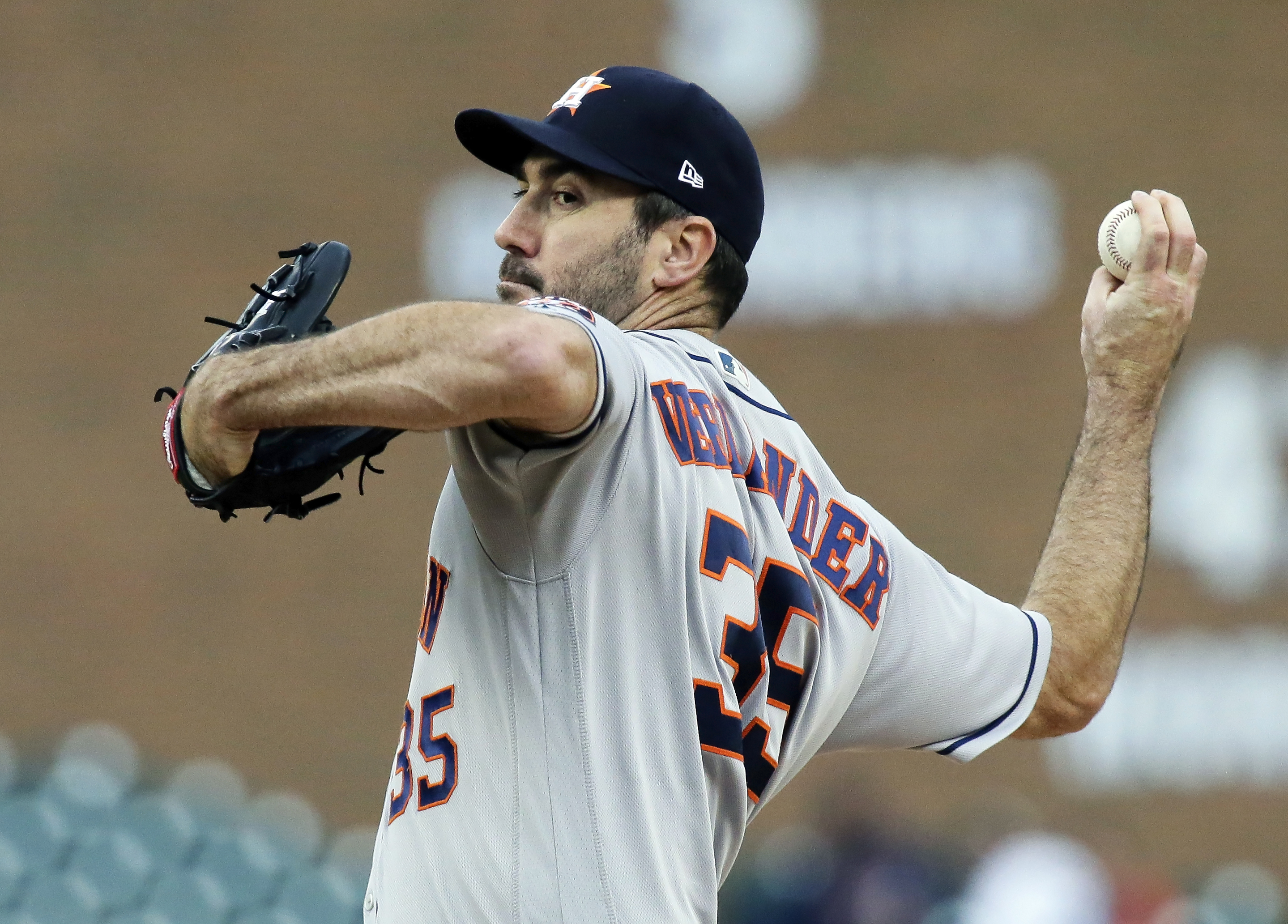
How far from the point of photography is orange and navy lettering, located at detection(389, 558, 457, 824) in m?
1.86

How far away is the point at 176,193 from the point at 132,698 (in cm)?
224

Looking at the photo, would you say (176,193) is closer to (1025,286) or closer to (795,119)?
(795,119)

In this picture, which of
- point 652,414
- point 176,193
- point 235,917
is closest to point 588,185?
point 652,414

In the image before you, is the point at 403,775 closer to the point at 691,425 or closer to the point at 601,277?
the point at 691,425

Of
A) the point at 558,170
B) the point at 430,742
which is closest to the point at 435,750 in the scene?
the point at 430,742

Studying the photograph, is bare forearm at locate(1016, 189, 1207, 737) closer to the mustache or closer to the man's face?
the man's face

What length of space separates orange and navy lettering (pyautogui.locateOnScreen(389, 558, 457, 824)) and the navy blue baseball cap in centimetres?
63

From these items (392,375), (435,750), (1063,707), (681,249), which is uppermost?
(681,249)

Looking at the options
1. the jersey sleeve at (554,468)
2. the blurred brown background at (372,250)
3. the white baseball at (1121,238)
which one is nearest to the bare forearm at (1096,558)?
the white baseball at (1121,238)

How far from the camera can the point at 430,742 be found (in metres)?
1.90

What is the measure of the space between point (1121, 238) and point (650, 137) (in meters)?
0.79

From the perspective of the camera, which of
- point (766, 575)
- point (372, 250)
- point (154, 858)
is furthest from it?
point (372, 250)

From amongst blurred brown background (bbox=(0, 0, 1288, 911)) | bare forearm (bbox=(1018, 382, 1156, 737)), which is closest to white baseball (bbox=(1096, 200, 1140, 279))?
bare forearm (bbox=(1018, 382, 1156, 737))

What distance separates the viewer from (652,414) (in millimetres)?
1842
